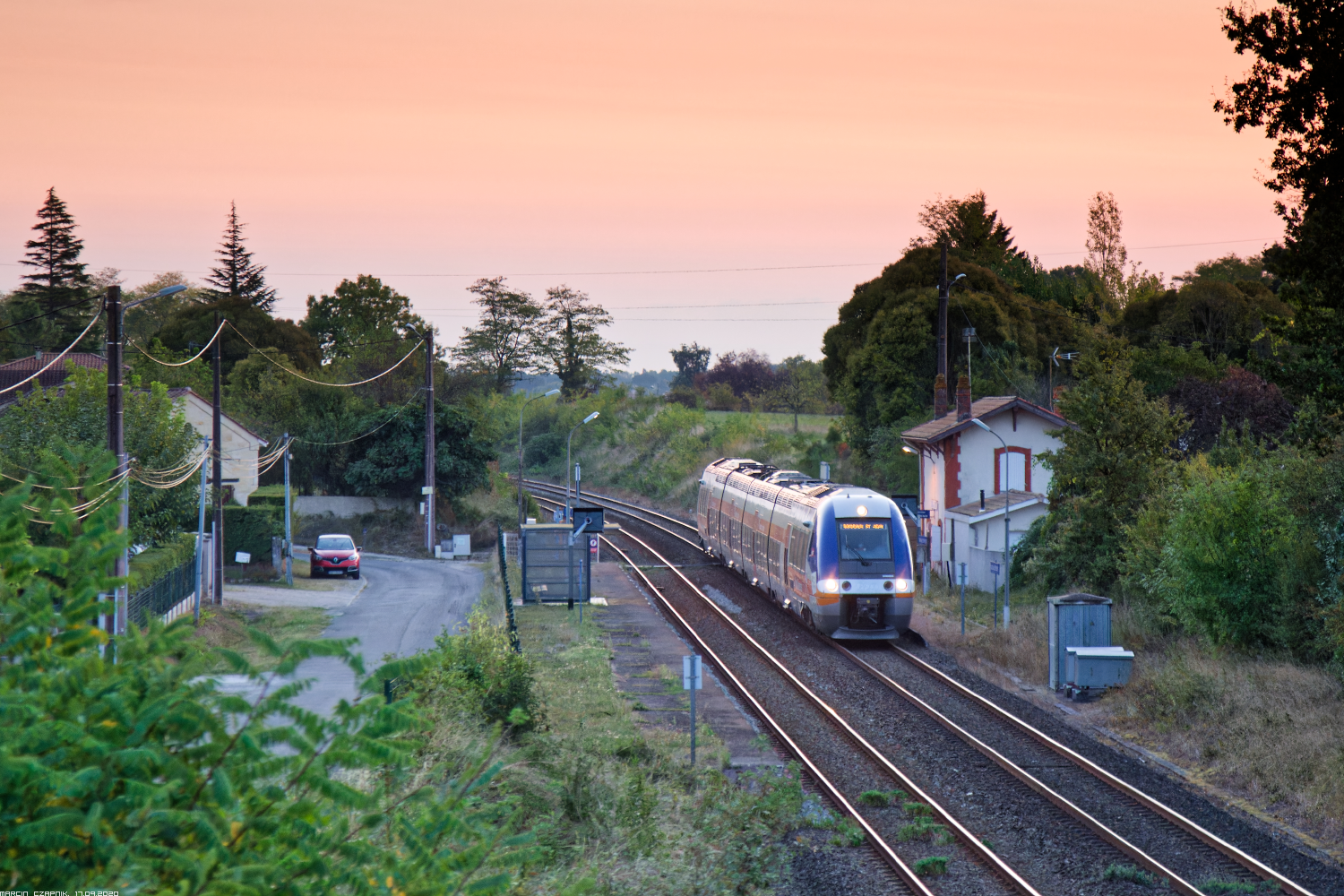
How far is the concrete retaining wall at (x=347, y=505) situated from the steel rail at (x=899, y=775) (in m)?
26.3

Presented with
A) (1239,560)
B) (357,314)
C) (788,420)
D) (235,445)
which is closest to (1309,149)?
(1239,560)

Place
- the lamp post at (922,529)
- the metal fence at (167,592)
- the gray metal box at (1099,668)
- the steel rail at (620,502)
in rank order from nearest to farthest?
1. the gray metal box at (1099,668)
2. the metal fence at (167,592)
3. the lamp post at (922,529)
4. the steel rail at (620,502)

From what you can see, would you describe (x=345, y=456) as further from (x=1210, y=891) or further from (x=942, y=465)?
(x=1210, y=891)

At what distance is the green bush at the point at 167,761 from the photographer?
3.64m

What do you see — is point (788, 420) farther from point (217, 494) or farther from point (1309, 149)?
point (1309, 149)

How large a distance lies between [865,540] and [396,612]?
14393mm

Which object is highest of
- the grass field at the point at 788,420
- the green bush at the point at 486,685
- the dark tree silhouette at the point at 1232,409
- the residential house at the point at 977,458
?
the grass field at the point at 788,420

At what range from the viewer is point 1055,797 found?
46.8 feet

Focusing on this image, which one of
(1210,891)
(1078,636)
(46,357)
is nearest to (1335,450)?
(1078,636)

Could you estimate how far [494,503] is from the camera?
172ft

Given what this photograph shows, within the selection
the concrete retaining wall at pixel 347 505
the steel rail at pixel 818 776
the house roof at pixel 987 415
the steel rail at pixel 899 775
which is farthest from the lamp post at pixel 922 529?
the concrete retaining wall at pixel 347 505

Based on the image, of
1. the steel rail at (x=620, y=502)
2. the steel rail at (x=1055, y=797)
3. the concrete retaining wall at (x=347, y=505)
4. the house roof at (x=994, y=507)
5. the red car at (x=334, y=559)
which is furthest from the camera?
the steel rail at (x=620, y=502)

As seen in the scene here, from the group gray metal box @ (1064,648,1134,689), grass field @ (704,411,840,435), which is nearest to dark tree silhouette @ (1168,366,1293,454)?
gray metal box @ (1064,648,1134,689)

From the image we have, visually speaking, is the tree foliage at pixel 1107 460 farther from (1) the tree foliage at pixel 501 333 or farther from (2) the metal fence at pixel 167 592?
(1) the tree foliage at pixel 501 333
